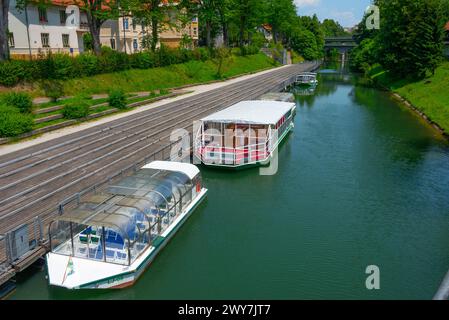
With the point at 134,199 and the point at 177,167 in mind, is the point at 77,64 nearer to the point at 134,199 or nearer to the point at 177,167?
the point at 177,167

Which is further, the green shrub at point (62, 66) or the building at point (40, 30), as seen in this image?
the building at point (40, 30)

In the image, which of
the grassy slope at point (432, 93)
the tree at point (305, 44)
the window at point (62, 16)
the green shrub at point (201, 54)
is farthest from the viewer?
the tree at point (305, 44)

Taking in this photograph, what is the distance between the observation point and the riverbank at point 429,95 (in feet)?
155

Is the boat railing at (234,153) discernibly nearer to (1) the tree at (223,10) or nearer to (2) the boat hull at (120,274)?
(2) the boat hull at (120,274)

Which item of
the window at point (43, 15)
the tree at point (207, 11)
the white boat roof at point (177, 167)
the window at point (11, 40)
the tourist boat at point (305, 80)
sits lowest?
the white boat roof at point (177, 167)

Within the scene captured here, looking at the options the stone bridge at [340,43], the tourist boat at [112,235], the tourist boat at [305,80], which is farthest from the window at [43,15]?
the stone bridge at [340,43]

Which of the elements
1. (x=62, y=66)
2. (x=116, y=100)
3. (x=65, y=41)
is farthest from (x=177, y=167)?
(x=65, y=41)

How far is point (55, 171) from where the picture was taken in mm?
24922

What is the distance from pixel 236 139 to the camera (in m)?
32.1

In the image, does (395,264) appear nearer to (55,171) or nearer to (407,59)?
(55,171)

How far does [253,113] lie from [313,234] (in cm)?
1572

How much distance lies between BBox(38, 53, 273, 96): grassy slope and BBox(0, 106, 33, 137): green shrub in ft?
36.9

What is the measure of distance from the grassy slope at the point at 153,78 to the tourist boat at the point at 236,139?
21046 millimetres

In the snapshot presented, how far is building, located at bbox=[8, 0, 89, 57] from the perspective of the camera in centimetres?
5547
